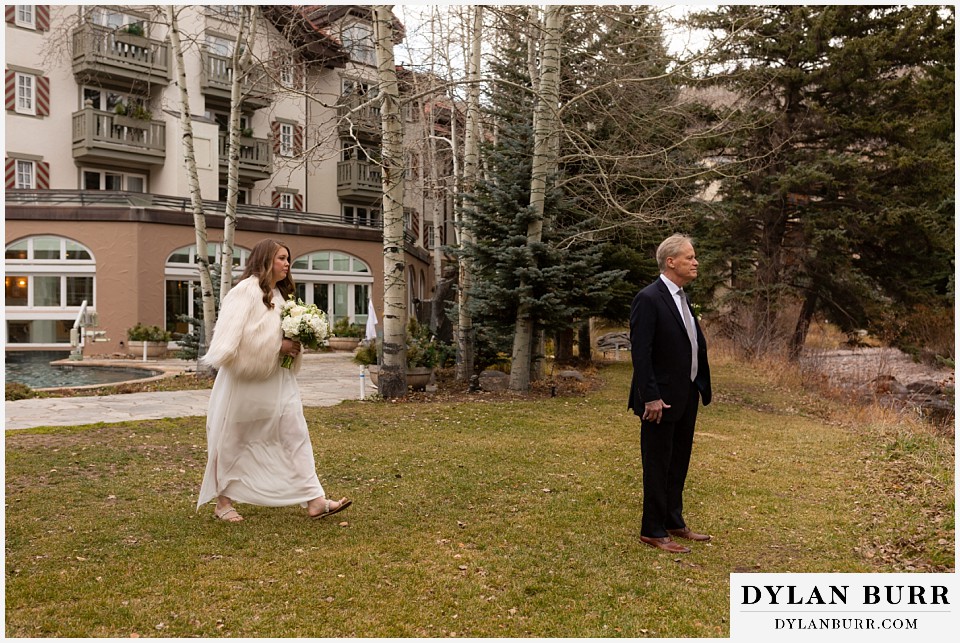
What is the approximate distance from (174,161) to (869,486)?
29.4 meters

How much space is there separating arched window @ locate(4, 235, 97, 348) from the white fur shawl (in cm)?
2407

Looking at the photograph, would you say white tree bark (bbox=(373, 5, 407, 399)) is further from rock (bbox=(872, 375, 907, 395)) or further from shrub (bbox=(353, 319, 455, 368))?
rock (bbox=(872, 375, 907, 395))

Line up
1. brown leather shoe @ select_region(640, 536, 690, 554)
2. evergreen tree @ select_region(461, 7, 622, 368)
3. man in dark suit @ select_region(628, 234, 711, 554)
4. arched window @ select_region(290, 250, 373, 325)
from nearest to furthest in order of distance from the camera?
man in dark suit @ select_region(628, 234, 711, 554) → brown leather shoe @ select_region(640, 536, 690, 554) → evergreen tree @ select_region(461, 7, 622, 368) → arched window @ select_region(290, 250, 373, 325)

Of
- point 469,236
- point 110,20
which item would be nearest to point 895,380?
point 469,236

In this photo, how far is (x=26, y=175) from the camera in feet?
97.2

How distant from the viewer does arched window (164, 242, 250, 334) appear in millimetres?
28188

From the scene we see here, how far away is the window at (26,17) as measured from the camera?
2930cm

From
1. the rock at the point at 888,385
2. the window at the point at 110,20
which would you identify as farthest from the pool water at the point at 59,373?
the rock at the point at 888,385

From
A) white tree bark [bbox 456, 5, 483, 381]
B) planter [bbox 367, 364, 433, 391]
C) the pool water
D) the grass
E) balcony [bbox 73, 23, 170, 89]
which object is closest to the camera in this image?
the grass

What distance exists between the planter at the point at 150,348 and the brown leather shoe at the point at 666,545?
22.0 meters

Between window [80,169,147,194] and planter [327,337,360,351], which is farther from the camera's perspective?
window [80,169,147,194]

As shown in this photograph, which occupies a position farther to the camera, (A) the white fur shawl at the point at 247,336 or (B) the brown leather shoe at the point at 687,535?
(B) the brown leather shoe at the point at 687,535

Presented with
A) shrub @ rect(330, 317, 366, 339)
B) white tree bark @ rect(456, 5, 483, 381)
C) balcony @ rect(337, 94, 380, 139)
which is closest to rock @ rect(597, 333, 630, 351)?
shrub @ rect(330, 317, 366, 339)

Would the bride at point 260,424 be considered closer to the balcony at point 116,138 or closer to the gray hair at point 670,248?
the gray hair at point 670,248
